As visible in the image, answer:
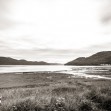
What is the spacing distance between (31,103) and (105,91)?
20.1 feet

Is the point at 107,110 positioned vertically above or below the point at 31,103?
below

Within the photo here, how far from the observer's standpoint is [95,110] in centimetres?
877

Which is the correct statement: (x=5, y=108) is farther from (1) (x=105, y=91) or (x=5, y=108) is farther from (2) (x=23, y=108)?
(1) (x=105, y=91)

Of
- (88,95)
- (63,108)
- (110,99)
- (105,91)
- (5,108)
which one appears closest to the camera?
(5,108)

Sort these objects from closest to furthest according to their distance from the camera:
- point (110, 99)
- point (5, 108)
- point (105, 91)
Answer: point (5, 108) → point (110, 99) → point (105, 91)

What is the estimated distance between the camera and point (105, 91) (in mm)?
11961

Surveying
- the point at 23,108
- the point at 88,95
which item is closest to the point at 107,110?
the point at 88,95

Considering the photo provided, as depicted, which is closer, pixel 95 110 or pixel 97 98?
pixel 95 110

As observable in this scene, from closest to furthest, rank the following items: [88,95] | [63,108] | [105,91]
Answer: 1. [63,108]
2. [88,95]
3. [105,91]

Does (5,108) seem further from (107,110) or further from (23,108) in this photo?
(107,110)

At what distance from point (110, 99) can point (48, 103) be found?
3939 millimetres

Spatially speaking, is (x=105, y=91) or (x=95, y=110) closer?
(x=95, y=110)

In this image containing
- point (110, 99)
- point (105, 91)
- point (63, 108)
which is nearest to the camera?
point (63, 108)

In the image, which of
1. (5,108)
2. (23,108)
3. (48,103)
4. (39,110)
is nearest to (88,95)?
(48,103)
